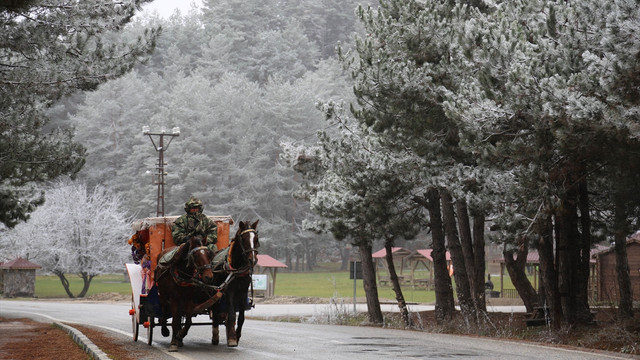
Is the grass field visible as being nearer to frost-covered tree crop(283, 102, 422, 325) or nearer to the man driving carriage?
frost-covered tree crop(283, 102, 422, 325)

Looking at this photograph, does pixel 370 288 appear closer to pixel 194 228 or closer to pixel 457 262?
pixel 457 262

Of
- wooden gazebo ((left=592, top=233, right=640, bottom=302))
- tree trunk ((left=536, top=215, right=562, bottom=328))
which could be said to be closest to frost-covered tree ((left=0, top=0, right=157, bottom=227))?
tree trunk ((left=536, top=215, right=562, bottom=328))

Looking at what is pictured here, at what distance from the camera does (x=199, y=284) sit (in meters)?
14.3

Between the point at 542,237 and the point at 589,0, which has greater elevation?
the point at 589,0

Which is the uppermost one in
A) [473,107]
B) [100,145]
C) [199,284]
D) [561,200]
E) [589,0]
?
[100,145]

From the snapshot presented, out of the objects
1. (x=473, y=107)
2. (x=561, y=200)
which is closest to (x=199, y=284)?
(x=473, y=107)

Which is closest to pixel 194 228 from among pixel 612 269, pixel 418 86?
pixel 418 86

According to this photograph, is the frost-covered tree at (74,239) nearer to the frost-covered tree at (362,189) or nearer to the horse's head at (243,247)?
the frost-covered tree at (362,189)

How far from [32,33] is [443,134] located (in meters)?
9.70

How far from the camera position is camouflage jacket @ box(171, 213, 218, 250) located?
15.1 metres

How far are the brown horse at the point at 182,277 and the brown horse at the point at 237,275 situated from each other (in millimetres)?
357

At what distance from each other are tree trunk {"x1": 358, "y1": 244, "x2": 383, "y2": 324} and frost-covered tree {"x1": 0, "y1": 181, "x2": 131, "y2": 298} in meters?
33.8

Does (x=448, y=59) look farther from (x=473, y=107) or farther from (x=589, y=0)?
(x=589, y=0)

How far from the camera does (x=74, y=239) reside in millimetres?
60469
